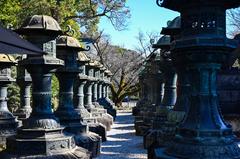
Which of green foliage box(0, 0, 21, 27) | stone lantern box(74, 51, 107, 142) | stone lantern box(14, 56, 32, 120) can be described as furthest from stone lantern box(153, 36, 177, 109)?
green foliage box(0, 0, 21, 27)

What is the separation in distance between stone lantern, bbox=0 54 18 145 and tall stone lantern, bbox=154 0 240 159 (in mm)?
6611

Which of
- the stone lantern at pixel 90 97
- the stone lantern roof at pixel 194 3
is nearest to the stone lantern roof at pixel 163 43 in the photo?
the stone lantern roof at pixel 194 3

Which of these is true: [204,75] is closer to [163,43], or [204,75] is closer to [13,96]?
[163,43]

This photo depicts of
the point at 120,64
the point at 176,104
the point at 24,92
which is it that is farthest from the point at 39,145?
the point at 120,64

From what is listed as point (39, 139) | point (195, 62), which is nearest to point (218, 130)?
point (195, 62)

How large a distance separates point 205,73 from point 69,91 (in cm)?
508

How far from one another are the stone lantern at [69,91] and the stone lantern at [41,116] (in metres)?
1.65

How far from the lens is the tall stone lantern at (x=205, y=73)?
207 inches

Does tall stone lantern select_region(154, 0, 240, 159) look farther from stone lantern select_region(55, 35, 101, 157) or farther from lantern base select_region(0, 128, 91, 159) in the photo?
stone lantern select_region(55, 35, 101, 157)

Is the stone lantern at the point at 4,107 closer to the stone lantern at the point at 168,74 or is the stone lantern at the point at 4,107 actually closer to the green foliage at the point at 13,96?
the stone lantern at the point at 168,74

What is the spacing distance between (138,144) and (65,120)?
446 cm

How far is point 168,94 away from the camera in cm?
1055

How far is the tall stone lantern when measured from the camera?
5246 millimetres

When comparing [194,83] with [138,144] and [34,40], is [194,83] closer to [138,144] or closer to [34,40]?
[34,40]
